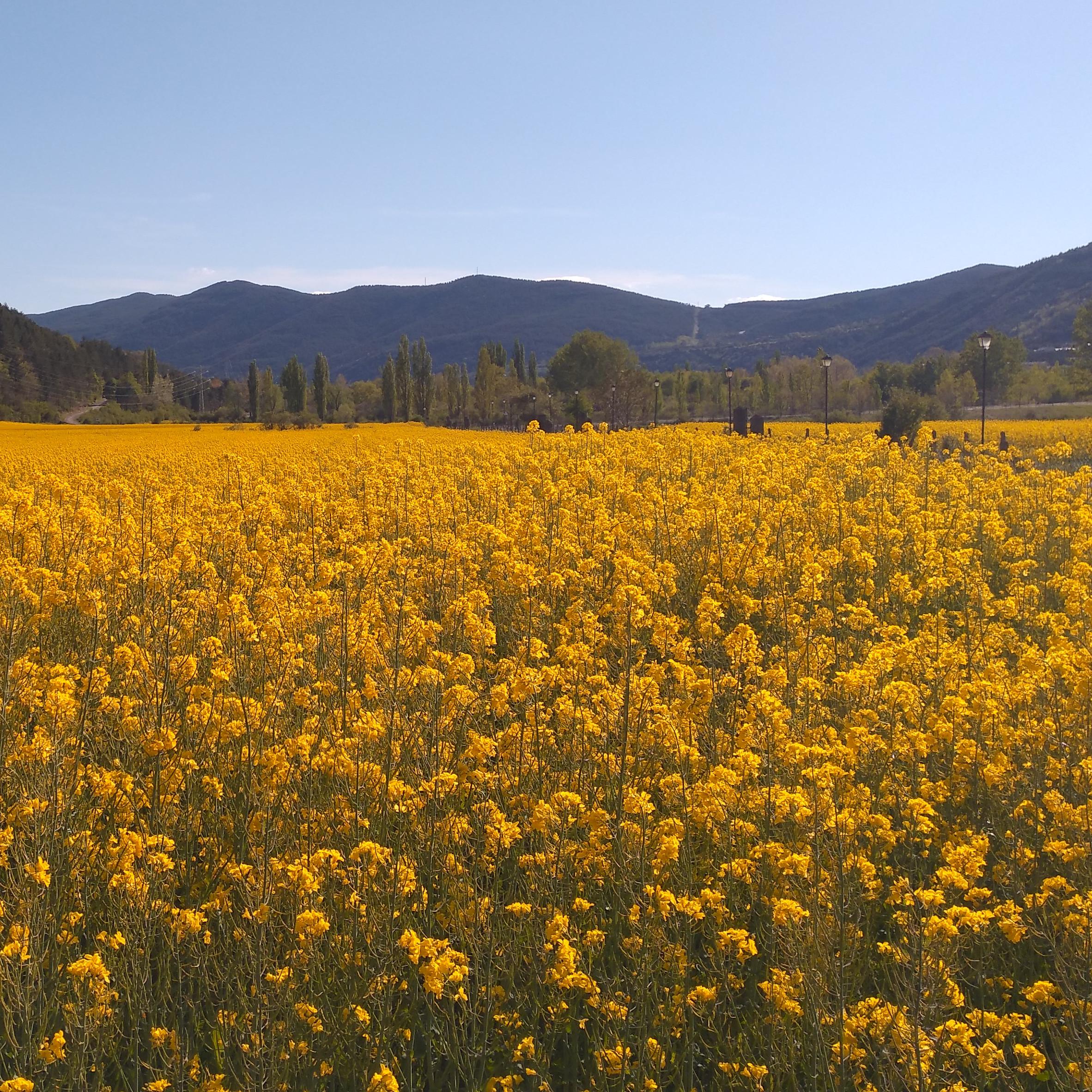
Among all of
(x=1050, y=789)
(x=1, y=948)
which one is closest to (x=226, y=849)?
(x=1, y=948)

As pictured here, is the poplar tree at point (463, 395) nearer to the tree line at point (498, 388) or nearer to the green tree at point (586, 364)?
the tree line at point (498, 388)

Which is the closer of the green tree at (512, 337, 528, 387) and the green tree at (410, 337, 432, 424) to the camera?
the green tree at (410, 337, 432, 424)

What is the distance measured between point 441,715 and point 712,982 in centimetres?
198

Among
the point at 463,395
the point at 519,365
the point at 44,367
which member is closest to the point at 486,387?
the point at 463,395

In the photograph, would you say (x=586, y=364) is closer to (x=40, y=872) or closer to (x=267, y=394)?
(x=267, y=394)

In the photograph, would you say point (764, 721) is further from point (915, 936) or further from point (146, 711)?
point (146, 711)

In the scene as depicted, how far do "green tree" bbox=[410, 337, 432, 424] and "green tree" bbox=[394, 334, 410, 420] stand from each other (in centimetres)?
160

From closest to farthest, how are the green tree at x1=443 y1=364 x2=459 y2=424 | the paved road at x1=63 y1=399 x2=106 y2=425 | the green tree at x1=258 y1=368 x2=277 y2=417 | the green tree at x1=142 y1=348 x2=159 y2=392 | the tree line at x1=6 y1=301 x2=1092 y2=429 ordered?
the tree line at x1=6 y1=301 x2=1092 y2=429, the green tree at x1=258 y1=368 x2=277 y2=417, the paved road at x1=63 y1=399 x2=106 y2=425, the green tree at x1=443 y1=364 x2=459 y2=424, the green tree at x1=142 y1=348 x2=159 y2=392

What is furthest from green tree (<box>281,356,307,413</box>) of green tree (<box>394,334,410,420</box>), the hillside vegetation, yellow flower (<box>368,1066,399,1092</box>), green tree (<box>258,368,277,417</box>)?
yellow flower (<box>368,1066,399,1092</box>)

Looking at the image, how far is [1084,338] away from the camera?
9138 centimetres

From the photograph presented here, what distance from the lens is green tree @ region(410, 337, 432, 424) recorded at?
261ft

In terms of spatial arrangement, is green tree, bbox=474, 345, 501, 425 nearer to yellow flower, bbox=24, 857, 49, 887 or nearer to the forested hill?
the forested hill

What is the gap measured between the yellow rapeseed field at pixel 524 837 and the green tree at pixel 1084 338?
9590 centimetres

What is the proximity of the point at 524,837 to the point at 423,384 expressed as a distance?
3065 inches
